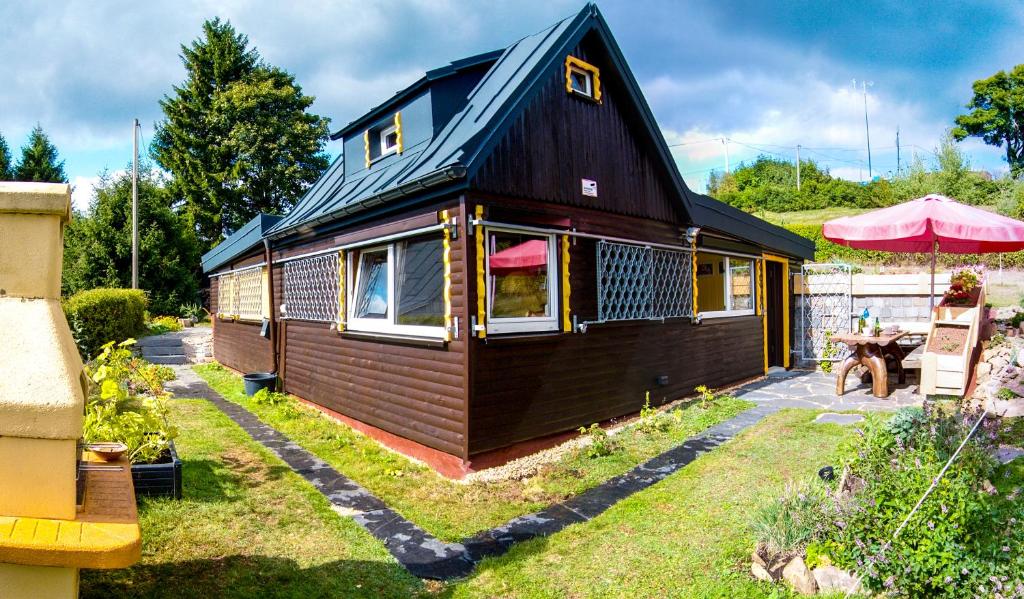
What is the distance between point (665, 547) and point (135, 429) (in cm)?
421

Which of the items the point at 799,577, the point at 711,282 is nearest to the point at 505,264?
the point at 799,577

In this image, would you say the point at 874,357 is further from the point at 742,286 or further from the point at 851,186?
the point at 851,186

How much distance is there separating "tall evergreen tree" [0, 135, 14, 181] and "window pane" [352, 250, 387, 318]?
3544 cm

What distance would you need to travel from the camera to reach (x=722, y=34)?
409 inches

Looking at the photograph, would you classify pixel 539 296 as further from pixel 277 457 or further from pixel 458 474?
pixel 277 457

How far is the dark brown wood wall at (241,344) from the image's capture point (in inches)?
428

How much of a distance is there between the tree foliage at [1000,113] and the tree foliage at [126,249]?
43813mm

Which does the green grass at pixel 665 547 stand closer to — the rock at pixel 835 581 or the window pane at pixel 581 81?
the rock at pixel 835 581

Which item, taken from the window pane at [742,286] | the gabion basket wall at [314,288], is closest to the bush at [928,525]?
the gabion basket wall at [314,288]

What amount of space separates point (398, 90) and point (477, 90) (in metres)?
1.31

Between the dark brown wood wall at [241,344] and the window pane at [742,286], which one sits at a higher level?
the window pane at [742,286]

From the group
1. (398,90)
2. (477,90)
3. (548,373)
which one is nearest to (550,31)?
(477,90)

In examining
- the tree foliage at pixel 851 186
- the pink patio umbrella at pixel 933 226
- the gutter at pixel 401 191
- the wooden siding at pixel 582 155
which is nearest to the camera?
the gutter at pixel 401 191

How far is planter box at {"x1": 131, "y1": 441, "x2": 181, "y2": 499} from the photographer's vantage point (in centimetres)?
441
